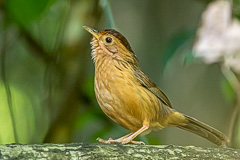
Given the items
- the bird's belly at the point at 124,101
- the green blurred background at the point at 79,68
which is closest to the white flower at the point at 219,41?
the green blurred background at the point at 79,68

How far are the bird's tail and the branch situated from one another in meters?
1.05

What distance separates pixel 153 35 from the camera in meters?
5.41

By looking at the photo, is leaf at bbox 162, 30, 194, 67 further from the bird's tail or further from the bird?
the bird's tail

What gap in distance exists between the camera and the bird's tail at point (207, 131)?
364cm

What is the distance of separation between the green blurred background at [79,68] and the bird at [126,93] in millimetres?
169

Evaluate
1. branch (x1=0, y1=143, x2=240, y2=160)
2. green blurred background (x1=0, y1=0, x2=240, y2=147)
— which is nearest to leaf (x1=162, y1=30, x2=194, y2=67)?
green blurred background (x1=0, y1=0, x2=240, y2=147)

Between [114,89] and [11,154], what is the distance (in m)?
1.18

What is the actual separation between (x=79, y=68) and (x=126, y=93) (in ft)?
2.86

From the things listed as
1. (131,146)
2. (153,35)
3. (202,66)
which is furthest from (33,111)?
(131,146)

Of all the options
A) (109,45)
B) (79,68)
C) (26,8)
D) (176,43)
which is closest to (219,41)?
(176,43)

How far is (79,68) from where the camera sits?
13.1 ft

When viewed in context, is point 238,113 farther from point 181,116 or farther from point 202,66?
point 202,66

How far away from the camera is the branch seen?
2.19 m

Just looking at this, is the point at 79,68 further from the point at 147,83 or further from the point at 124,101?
the point at 124,101
